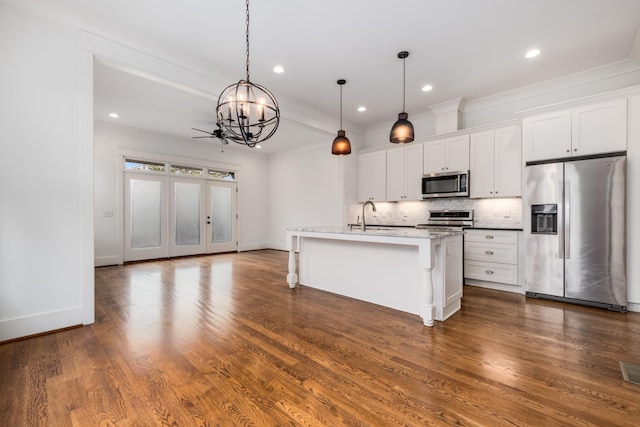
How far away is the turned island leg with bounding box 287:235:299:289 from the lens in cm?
433

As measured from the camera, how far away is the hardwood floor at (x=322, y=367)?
161 cm

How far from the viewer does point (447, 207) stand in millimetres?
5367

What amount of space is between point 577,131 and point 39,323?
6368mm

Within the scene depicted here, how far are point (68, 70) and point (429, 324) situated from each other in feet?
14.5

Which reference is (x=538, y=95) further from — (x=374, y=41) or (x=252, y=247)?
(x=252, y=247)

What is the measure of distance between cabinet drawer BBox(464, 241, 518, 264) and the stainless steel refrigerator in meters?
0.24

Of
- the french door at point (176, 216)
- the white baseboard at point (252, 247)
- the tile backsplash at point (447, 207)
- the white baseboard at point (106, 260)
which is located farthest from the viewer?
the white baseboard at point (252, 247)

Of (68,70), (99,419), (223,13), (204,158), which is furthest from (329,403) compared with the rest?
(204,158)

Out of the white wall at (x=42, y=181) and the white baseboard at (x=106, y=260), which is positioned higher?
the white wall at (x=42, y=181)

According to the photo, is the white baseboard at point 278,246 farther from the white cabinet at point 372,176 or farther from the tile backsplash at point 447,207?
the white cabinet at point 372,176

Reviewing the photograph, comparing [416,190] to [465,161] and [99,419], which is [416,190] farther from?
[99,419]

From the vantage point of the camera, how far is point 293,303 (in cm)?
359

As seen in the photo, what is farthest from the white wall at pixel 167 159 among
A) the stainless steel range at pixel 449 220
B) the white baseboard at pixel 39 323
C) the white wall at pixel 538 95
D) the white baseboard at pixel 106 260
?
the stainless steel range at pixel 449 220

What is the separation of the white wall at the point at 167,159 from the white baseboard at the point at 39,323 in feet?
12.3
